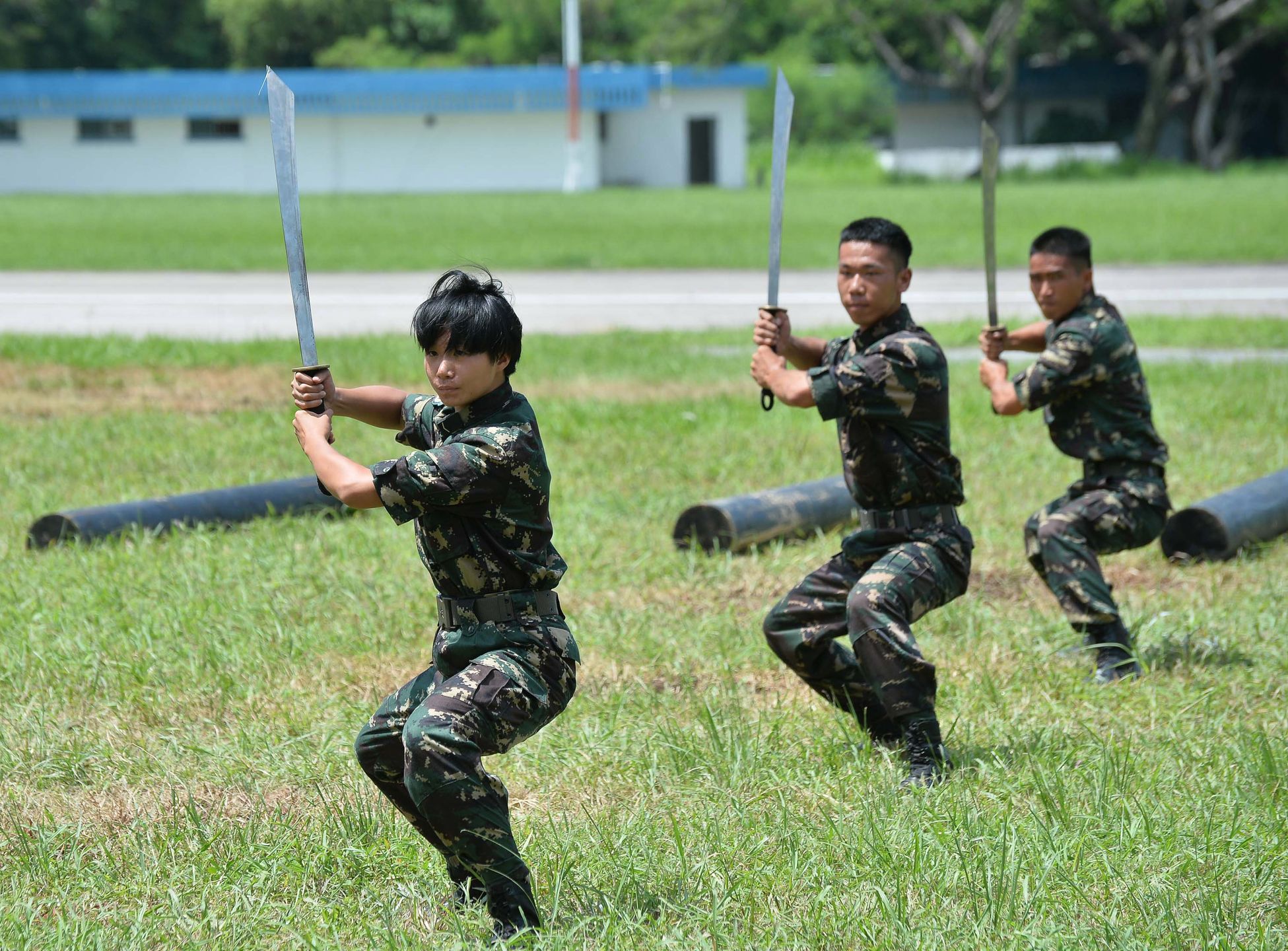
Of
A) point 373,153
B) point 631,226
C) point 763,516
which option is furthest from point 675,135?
point 763,516

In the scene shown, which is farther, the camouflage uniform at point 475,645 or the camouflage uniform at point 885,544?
the camouflage uniform at point 885,544

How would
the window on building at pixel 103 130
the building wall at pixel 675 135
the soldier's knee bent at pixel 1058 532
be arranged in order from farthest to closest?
1. the building wall at pixel 675 135
2. the window on building at pixel 103 130
3. the soldier's knee bent at pixel 1058 532

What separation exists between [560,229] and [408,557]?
2381cm

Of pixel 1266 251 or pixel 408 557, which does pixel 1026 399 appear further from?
pixel 1266 251

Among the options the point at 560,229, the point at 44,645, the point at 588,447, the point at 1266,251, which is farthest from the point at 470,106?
the point at 44,645

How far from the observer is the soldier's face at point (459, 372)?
11.4ft

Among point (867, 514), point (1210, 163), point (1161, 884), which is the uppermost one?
point (1210, 163)

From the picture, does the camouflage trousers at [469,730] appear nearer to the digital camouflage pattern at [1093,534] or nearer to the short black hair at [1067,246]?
the digital camouflage pattern at [1093,534]

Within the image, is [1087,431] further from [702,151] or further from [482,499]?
[702,151]

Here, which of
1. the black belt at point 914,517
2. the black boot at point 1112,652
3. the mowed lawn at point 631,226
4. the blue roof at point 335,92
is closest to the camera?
the black belt at point 914,517

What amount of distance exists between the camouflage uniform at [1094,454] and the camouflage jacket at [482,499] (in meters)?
2.66

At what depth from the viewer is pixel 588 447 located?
976 cm

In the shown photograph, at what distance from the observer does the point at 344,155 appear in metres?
52.9

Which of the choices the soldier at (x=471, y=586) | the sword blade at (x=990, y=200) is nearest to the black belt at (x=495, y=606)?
the soldier at (x=471, y=586)
